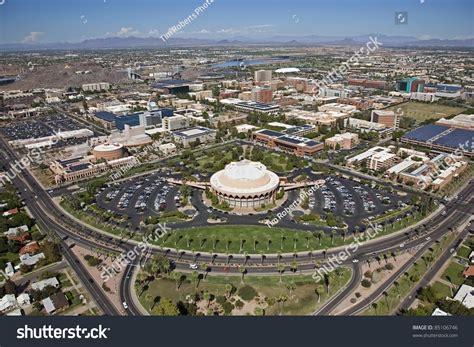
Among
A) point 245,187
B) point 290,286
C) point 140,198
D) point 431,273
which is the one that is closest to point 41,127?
point 140,198

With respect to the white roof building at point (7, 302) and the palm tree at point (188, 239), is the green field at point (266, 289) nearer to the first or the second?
the palm tree at point (188, 239)

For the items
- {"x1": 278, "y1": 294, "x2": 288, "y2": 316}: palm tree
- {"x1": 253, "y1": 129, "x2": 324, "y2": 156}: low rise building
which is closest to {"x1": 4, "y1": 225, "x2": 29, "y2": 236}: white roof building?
{"x1": 278, "y1": 294, "x2": 288, "y2": 316}: palm tree

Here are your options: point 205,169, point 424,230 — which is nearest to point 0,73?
point 205,169

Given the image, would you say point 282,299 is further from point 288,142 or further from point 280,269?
point 288,142

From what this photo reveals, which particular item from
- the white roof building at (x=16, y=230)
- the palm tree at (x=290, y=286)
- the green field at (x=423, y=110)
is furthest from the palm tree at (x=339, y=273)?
the green field at (x=423, y=110)

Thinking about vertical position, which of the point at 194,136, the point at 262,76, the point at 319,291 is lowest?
the point at 319,291
